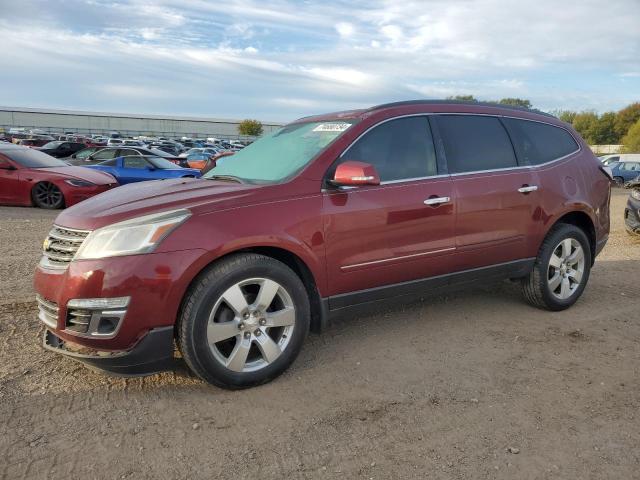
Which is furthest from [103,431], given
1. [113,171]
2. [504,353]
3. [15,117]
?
[15,117]

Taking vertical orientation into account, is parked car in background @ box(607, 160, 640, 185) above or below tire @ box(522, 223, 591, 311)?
above

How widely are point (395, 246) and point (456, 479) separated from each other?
170cm

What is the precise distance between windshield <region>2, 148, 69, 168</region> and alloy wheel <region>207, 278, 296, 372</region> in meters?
9.61

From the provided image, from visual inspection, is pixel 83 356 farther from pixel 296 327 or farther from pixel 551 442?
pixel 551 442

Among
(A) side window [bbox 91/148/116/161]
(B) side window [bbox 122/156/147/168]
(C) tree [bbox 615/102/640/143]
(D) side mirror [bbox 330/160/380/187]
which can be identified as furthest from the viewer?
(C) tree [bbox 615/102/640/143]

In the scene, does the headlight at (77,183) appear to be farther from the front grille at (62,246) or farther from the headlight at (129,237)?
the headlight at (129,237)

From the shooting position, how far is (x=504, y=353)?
3.89 meters

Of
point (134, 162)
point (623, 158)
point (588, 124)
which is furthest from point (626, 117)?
point (134, 162)

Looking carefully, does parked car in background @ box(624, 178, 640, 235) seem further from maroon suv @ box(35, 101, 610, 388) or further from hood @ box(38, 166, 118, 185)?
hood @ box(38, 166, 118, 185)

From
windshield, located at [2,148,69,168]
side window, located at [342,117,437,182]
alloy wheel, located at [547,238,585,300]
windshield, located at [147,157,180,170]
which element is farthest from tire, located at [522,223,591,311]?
windshield, located at [147,157,180,170]

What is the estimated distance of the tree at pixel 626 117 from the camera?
88500mm

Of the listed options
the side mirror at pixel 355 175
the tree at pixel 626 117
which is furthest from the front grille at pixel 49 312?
the tree at pixel 626 117

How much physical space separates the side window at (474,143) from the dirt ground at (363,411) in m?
1.35

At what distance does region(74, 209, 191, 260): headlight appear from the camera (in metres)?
2.96
